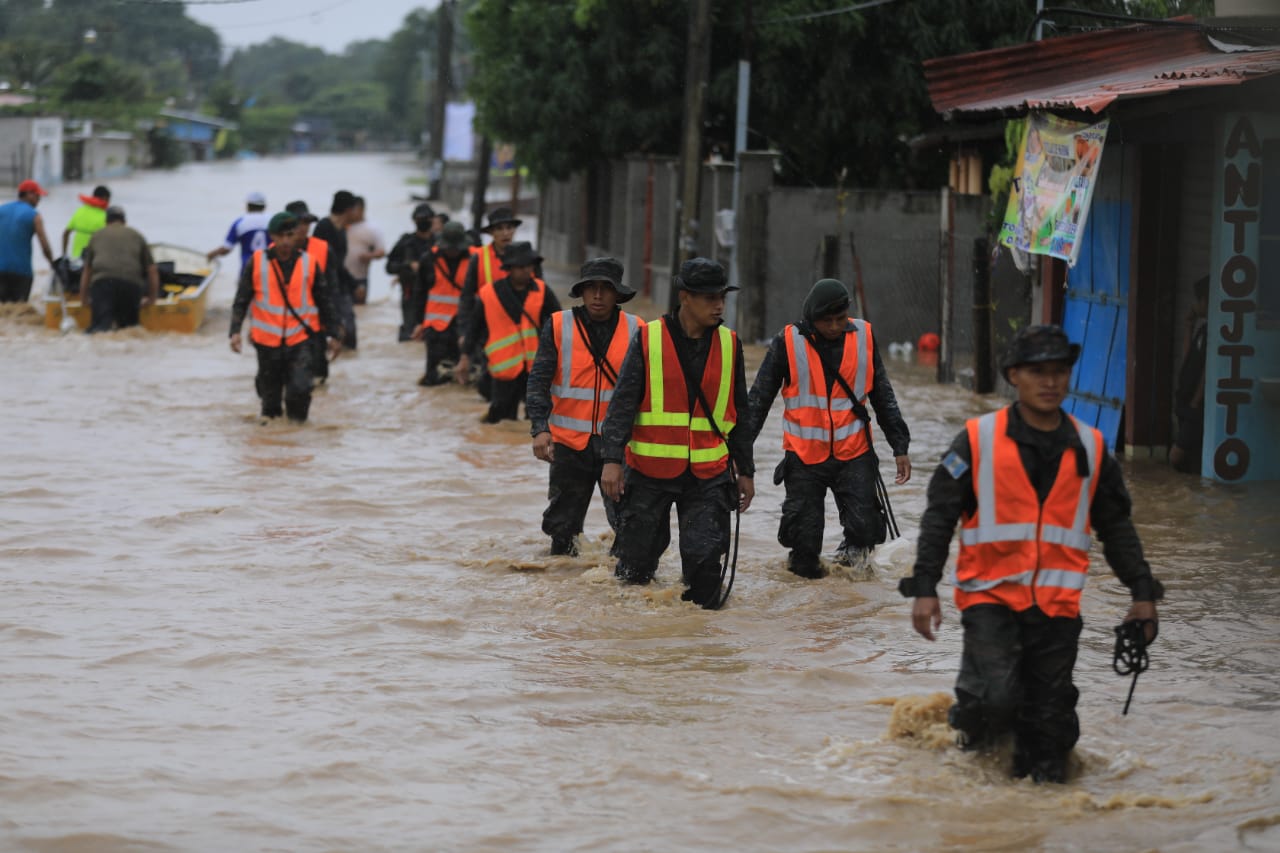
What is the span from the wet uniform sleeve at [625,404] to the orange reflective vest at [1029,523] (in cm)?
256

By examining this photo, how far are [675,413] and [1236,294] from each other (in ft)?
16.1

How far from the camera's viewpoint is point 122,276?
20.7m

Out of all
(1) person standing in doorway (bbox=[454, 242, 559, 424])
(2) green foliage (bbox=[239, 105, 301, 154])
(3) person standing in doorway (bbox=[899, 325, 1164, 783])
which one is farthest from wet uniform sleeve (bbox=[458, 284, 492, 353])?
(2) green foliage (bbox=[239, 105, 301, 154])

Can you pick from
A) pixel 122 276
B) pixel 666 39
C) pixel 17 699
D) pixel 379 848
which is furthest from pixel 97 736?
pixel 666 39

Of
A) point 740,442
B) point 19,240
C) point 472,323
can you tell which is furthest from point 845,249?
point 740,442

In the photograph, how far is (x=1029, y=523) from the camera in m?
5.79

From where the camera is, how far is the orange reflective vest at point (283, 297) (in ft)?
43.8

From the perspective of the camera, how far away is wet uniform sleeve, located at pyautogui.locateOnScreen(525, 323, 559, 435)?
9039 mm

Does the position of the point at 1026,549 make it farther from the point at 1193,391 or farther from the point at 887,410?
the point at 1193,391

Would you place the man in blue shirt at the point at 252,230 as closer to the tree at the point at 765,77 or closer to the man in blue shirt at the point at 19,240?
the man in blue shirt at the point at 19,240

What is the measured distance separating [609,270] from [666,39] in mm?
17845

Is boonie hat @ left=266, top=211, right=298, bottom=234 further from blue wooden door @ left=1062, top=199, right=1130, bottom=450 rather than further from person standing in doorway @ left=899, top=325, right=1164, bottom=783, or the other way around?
person standing in doorway @ left=899, top=325, right=1164, bottom=783

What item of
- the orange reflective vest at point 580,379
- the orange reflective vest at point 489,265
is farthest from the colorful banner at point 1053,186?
the orange reflective vest at point 580,379

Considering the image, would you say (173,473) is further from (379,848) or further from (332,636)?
(379,848)
